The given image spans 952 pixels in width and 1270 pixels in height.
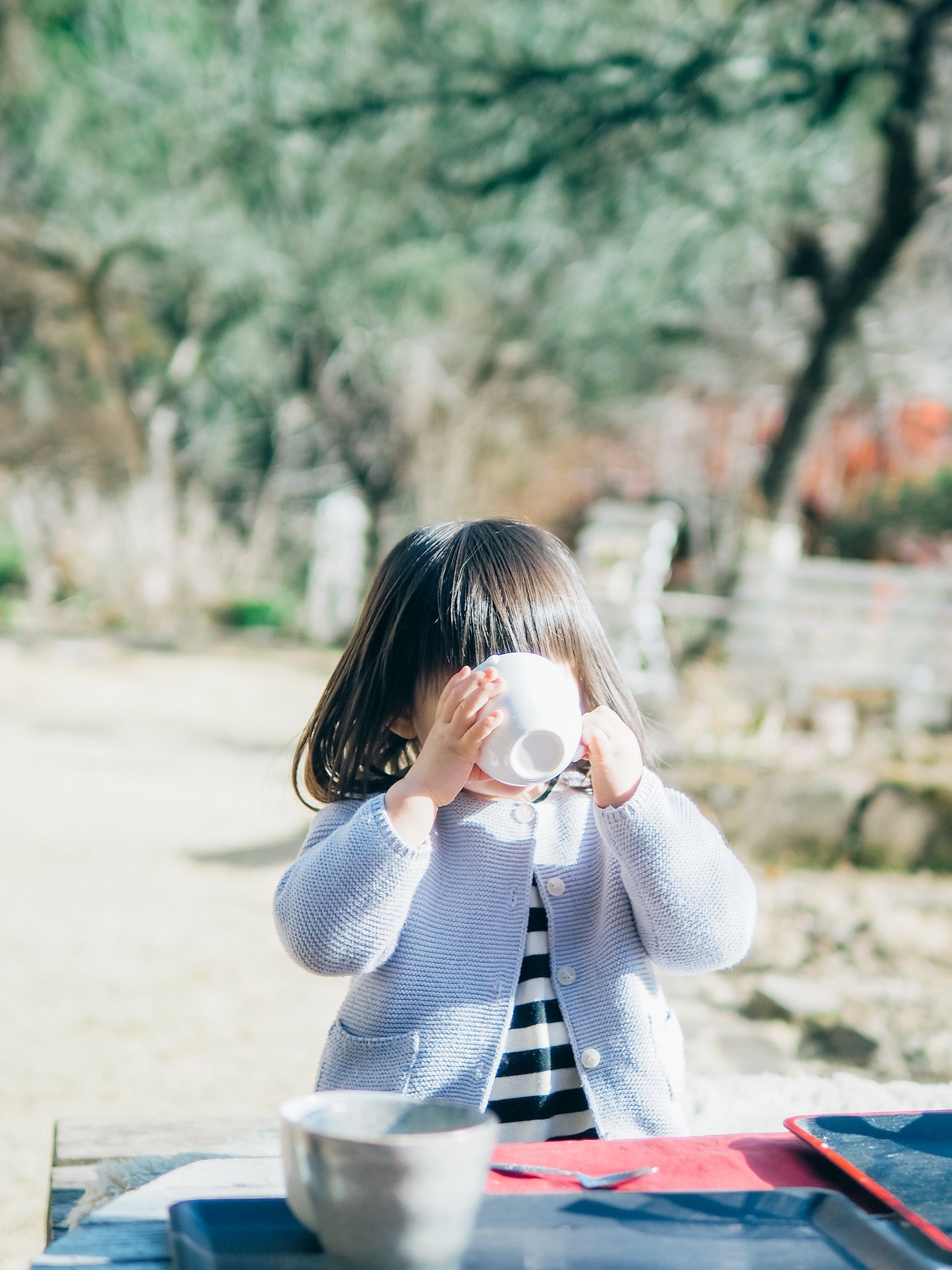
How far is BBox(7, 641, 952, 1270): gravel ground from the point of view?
2.50 metres

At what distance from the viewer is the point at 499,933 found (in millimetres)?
1312

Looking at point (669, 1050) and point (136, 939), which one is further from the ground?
point (669, 1050)

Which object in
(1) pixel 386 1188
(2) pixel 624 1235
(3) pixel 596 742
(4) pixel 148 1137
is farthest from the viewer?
(4) pixel 148 1137

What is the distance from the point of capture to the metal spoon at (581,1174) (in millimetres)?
861

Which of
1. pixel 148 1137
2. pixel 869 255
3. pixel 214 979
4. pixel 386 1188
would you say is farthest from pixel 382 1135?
pixel 869 255

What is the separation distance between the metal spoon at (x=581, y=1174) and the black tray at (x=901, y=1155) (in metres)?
0.15

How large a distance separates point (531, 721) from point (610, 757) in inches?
5.7

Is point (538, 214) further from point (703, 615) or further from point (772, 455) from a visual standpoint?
point (703, 615)

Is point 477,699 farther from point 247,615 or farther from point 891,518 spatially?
point 247,615

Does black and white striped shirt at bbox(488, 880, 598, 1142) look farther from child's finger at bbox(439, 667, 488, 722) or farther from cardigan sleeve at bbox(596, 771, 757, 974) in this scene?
child's finger at bbox(439, 667, 488, 722)

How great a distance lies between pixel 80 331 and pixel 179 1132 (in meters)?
13.0

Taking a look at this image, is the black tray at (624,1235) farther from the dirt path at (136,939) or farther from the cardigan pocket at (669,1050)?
the dirt path at (136,939)

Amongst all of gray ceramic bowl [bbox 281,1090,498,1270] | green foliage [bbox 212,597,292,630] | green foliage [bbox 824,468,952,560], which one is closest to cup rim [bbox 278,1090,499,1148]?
gray ceramic bowl [bbox 281,1090,498,1270]

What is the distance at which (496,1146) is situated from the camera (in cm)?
98
